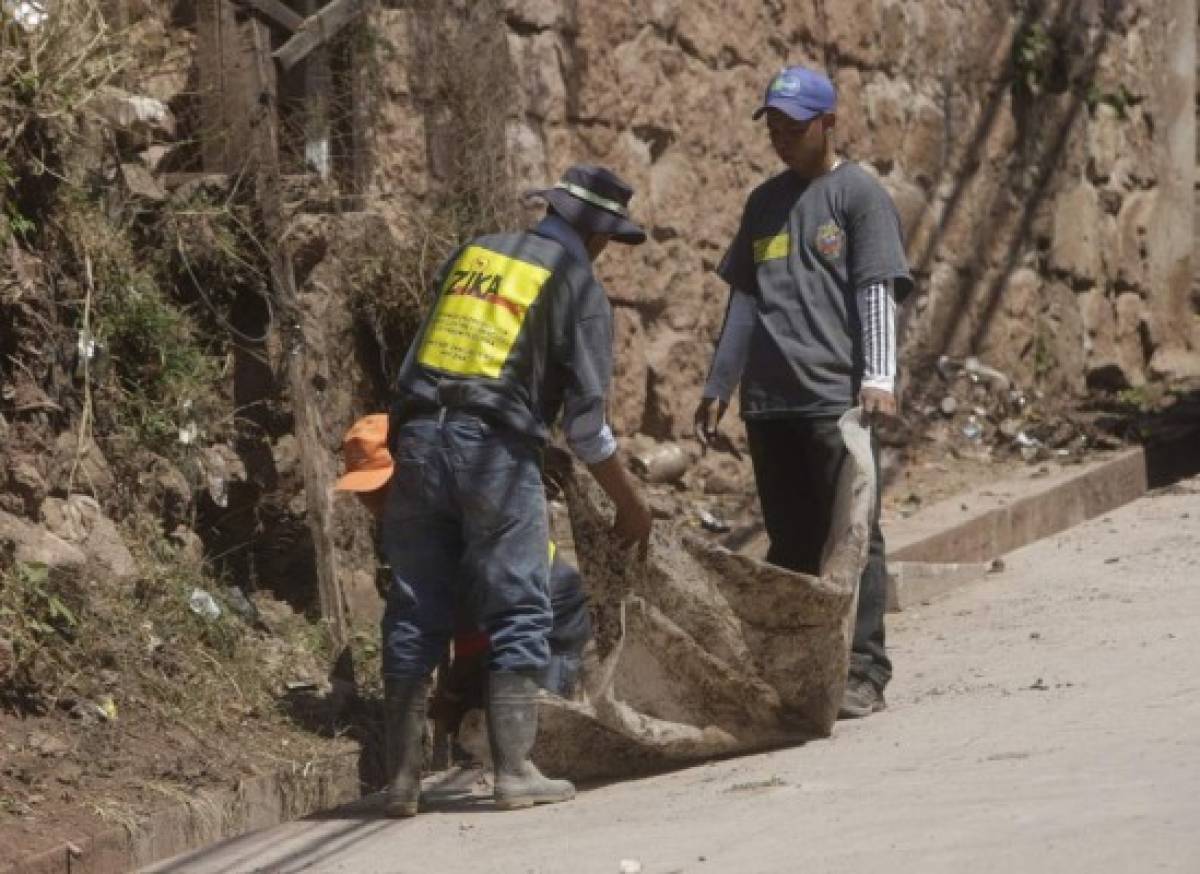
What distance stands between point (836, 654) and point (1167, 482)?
20.0 feet

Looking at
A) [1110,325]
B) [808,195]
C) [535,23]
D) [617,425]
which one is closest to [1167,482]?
[1110,325]

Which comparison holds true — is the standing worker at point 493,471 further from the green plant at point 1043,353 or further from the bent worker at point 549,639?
the green plant at point 1043,353

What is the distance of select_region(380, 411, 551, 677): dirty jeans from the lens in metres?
6.21

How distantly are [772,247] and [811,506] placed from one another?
2.44ft

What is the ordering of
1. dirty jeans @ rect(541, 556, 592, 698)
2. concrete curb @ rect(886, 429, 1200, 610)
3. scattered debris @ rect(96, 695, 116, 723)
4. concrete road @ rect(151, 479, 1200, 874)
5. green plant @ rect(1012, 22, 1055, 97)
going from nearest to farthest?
1. concrete road @ rect(151, 479, 1200, 874)
2. scattered debris @ rect(96, 695, 116, 723)
3. dirty jeans @ rect(541, 556, 592, 698)
4. concrete curb @ rect(886, 429, 1200, 610)
5. green plant @ rect(1012, 22, 1055, 97)

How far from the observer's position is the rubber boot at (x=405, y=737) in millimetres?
6289

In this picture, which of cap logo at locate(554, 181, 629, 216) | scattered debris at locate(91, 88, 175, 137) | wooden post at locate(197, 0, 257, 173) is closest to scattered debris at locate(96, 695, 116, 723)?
cap logo at locate(554, 181, 629, 216)

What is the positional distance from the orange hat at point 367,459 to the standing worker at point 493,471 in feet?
1.96

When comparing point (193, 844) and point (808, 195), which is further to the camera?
point (808, 195)

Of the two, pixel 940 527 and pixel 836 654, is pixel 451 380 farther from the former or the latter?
pixel 940 527

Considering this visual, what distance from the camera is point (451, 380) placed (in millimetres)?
6246

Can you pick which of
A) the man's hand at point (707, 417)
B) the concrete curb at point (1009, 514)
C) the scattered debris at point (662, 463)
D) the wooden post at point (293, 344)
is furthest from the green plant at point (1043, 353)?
the man's hand at point (707, 417)

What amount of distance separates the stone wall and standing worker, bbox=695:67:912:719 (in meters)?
1.94

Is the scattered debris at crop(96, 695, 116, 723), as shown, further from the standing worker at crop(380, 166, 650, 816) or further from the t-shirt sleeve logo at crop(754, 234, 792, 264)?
the t-shirt sleeve logo at crop(754, 234, 792, 264)
